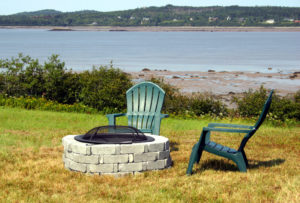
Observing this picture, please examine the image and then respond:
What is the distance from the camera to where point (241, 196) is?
469 centimetres

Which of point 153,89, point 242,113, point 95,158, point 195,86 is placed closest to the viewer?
point 95,158

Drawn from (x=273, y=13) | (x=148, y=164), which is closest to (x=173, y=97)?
(x=148, y=164)

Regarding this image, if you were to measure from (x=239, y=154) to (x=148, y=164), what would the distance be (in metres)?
1.17

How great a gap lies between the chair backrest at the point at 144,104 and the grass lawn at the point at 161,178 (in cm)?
68

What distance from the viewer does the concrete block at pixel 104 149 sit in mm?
5352

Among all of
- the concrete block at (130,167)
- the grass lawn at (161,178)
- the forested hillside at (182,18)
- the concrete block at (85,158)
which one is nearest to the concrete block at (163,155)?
the grass lawn at (161,178)

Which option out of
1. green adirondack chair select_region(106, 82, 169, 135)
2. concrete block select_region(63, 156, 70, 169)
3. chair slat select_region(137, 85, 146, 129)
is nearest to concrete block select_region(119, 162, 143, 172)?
concrete block select_region(63, 156, 70, 169)

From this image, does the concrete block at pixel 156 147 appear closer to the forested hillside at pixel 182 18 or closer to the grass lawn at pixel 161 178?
the grass lawn at pixel 161 178

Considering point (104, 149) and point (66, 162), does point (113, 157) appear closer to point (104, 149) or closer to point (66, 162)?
point (104, 149)

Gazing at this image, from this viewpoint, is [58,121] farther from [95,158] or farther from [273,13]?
[273,13]

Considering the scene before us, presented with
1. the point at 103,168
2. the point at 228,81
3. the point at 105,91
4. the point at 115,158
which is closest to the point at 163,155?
the point at 115,158

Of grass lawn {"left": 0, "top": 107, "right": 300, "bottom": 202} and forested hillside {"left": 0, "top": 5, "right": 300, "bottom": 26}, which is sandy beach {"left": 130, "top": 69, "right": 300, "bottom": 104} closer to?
grass lawn {"left": 0, "top": 107, "right": 300, "bottom": 202}

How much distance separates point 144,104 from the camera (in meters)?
7.41

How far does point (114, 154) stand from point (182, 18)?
475ft
